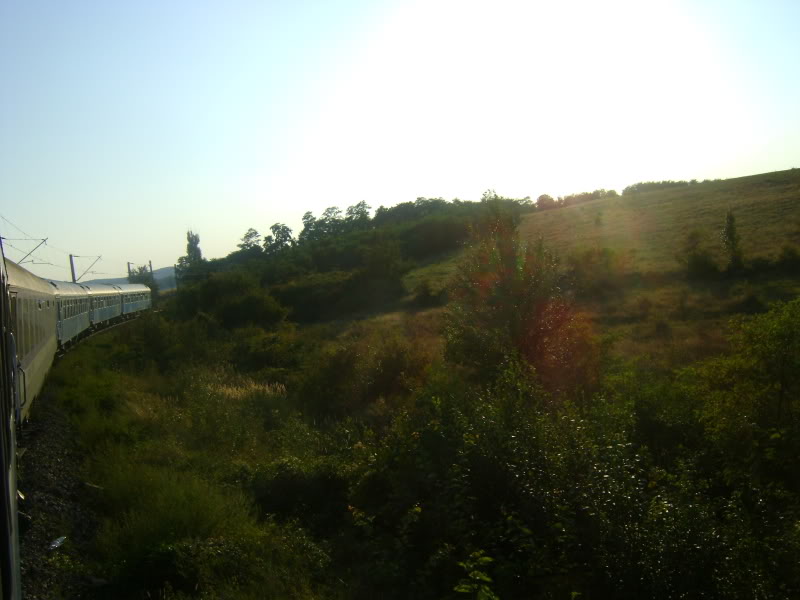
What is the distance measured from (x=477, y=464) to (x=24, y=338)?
819 cm

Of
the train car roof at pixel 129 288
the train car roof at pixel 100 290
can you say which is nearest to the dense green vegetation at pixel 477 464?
the train car roof at pixel 100 290

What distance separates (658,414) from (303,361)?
18.8 metres

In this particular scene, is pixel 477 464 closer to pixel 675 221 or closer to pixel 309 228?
pixel 675 221

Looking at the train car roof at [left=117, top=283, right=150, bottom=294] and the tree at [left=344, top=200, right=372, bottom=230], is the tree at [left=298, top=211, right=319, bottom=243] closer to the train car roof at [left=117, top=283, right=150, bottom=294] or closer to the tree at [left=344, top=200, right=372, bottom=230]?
the tree at [left=344, top=200, right=372, bottom=230]

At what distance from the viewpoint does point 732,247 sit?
40812 mm

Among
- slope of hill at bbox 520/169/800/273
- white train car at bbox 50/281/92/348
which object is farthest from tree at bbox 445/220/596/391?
slope of hill at bbox 520/169/800/273

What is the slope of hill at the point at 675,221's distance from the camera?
46.8 metres

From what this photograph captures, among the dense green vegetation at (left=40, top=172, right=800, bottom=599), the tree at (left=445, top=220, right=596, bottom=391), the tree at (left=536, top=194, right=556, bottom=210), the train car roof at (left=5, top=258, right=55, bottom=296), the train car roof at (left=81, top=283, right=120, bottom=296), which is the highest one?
the tree at (left=536, top=194, right=556, bottom=210)

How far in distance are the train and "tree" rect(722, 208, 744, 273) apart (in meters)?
34.1

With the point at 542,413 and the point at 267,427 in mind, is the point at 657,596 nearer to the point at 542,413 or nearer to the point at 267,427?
→ the point at 542,413

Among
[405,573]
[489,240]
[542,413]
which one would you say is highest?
[489,240]

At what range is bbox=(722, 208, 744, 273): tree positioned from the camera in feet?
131

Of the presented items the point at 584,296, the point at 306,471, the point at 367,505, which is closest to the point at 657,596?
the point at 367,505

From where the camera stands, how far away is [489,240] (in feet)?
59.7
